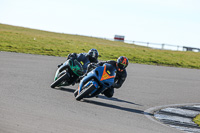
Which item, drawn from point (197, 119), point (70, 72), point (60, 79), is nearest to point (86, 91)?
point (60, 79)

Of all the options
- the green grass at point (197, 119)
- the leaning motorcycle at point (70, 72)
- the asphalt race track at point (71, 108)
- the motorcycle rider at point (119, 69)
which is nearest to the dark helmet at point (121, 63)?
the motorcycle rider at point (119, 69)

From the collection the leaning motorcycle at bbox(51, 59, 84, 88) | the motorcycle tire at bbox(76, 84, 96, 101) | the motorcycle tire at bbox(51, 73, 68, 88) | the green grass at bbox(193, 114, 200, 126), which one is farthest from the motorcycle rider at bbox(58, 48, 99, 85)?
the green grass at bbox(193, 114, 200, 126)

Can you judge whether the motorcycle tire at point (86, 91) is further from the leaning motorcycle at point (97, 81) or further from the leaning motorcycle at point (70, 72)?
the leaning motorcycle at point (70, 72)

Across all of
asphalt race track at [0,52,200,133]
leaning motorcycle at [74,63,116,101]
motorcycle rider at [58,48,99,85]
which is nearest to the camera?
asphalt race track at [0,52,200,133]

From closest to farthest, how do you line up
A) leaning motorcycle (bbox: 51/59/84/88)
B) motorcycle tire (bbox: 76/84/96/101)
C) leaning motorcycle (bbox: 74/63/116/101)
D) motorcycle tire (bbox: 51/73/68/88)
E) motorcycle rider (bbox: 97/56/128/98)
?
1. motorcycle tire (bbox: 76/84/96/101)
2. leaning motorcycle (bbox: 74/63/116/101)
3. motorcycle rider (bbox: 97/56/128/98)
4. motorcycle tire (bbox: 51/73/68/88)
5. leaning motorcycle (bbox: 51/59/84/88)

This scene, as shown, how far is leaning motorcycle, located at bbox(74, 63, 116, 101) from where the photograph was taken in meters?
9.70

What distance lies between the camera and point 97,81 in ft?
32.3

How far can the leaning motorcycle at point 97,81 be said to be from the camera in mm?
9703

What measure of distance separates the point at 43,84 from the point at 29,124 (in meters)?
6.15

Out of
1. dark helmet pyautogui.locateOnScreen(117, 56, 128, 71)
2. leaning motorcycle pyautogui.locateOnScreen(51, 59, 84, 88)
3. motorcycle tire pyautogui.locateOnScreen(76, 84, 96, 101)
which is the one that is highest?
dark helmet pyautogui.locateOnScreen(117, 56, 128, 71)

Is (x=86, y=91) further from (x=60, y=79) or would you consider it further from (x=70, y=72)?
(x=70, y=72)

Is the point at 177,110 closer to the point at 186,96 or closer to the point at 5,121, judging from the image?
the point at 186,96

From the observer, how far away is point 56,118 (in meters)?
7.34

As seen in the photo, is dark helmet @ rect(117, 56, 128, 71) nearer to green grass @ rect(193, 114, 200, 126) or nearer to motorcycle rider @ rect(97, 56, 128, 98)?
motorcycle rider @ rect(97, 56, 128, 98)
